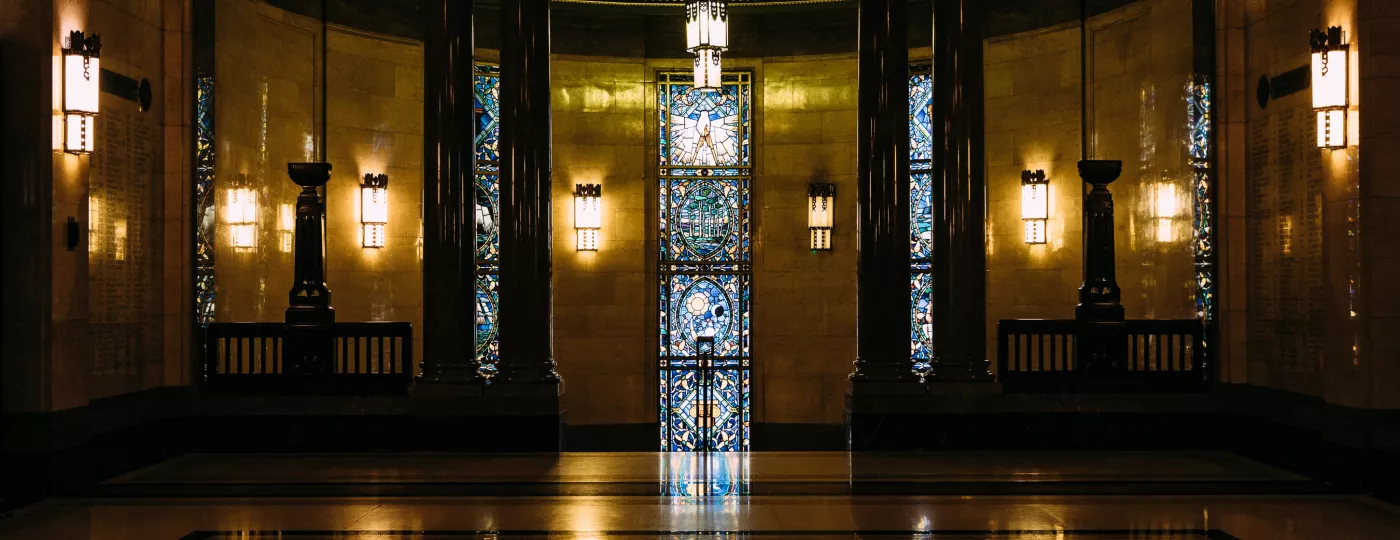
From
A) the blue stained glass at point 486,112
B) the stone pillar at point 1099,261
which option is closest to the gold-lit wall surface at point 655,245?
the blue stained glass at point 486,112

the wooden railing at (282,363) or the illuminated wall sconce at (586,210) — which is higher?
the illuminated wall sconce at (586,210)

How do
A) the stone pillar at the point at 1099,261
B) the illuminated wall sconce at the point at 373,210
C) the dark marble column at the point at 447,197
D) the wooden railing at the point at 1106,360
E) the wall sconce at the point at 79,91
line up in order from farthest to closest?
the illuminated wall sconce at the point at 373,210 < the dark marble column at the point at 447,197 < the wooden railing at the point at 1106,360 < the stone pillar at the point at 1099,261 < the wall sconce at the point at 79,91

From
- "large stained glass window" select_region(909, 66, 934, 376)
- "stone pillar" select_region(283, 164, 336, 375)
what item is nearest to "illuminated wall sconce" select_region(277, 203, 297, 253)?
"stone pillar" select_region(283, 164, 336, 375)

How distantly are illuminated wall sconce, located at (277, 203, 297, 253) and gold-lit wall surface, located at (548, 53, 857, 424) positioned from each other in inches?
156

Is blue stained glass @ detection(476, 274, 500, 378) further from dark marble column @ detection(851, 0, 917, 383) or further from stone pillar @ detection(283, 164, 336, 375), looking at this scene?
dark marble column @ detection(851, 0, 917, 383)

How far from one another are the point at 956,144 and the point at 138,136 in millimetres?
8507

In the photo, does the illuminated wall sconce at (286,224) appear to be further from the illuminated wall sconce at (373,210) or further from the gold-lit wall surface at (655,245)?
the gold-lit wall surface at (655,245)

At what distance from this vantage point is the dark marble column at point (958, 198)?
1329cm

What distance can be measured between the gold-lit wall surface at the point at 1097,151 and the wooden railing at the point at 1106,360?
2.08 feet

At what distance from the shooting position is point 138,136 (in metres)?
11.9

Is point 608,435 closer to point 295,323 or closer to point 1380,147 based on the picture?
Result: point 295,323

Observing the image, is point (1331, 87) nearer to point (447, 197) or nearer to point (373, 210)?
point (447, 197)

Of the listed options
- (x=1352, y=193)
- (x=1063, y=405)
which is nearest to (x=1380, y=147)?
(x=1352, y=193)

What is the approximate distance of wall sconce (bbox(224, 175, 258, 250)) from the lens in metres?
13.6
